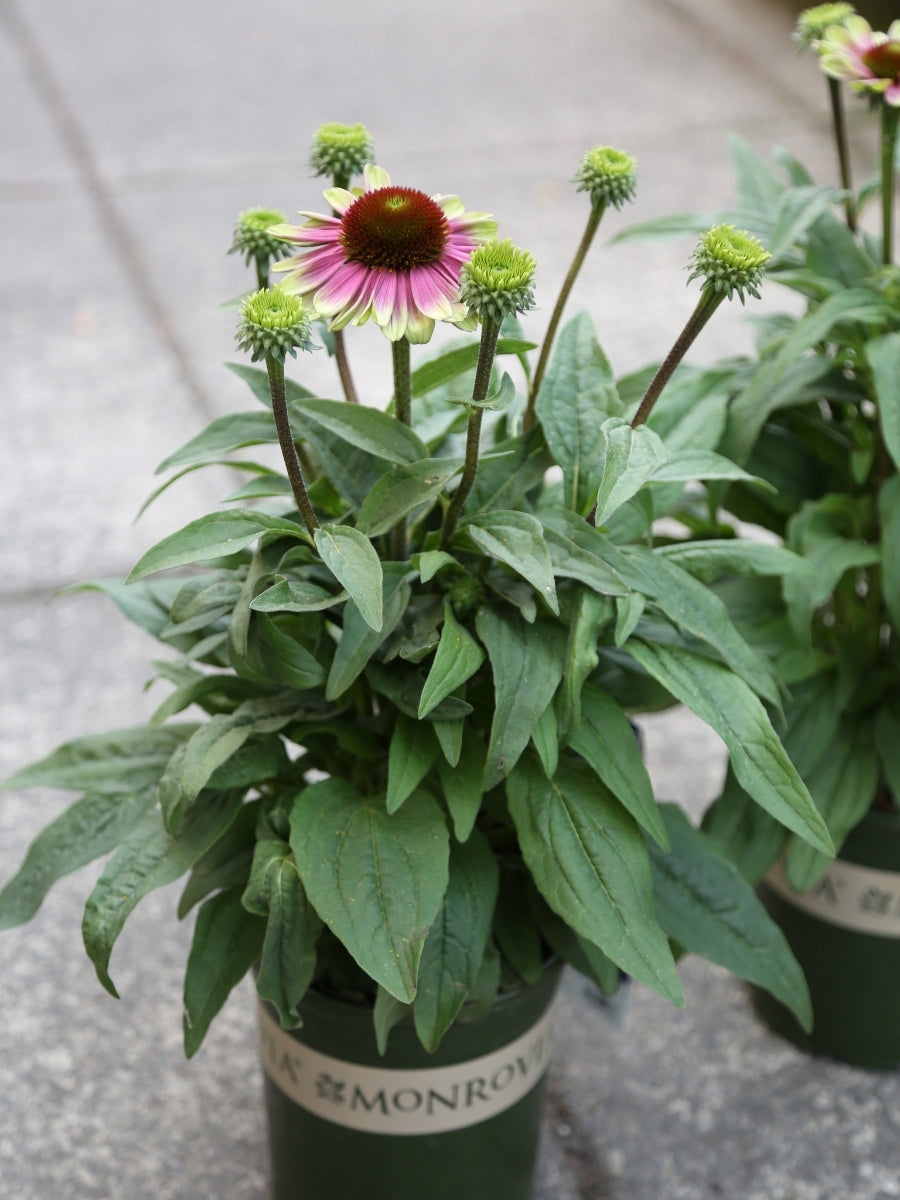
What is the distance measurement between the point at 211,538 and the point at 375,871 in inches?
11.3

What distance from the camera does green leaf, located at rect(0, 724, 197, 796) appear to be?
4.26 feet

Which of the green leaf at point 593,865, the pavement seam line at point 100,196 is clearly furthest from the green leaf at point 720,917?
the pavement seam line at point 100,196

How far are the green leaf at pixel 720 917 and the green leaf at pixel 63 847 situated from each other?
0.47 meters

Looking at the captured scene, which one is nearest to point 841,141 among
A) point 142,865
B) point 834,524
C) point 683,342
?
point 834,524

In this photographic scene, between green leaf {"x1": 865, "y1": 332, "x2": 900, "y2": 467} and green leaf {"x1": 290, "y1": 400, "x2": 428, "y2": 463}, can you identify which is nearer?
green leaf {"x1": 290, "y1": 400, "x2": 428, "y2": 463}

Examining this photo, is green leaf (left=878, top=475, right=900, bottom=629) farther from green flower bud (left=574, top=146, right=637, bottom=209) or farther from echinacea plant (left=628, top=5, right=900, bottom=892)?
green flower bud (left=574, top=146, right=637, bottom=209)

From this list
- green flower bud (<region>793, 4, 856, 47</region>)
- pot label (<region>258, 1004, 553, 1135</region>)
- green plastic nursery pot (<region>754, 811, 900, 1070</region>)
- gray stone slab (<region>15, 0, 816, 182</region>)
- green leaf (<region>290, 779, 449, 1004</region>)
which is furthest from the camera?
gray stone slab (<region>15, 0, 816, 182</region>)

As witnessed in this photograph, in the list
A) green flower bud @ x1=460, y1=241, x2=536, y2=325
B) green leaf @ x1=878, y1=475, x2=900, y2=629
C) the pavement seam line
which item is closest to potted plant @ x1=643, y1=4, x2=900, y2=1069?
green leaf @ x1=878, y1=475, x2=900, y2=629

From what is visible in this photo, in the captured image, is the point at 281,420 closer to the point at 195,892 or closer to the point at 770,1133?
the point at 195,892

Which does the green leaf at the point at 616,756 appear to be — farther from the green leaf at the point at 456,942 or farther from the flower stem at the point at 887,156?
the flower stem at the point at 887,156

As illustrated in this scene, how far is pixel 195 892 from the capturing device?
1220 millimetres

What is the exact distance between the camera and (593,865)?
1147 millimetres

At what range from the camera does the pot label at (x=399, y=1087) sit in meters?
1.29

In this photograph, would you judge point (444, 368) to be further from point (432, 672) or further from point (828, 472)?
point (828, 472)
